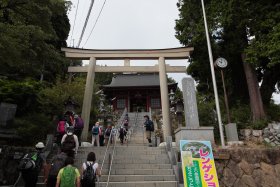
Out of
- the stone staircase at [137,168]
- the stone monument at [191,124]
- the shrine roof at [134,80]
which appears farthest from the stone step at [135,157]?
the shrine roof at [134,80]

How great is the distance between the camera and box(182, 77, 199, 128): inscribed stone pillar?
8.77m

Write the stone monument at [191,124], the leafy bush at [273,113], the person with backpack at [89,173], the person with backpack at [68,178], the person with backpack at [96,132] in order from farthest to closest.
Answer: the leafy bush at [273,113] < the person with backpack at [96,132] < the stone monument at [191,124] < the person with backpack at [89,173] < the person with backpack at [68,178]

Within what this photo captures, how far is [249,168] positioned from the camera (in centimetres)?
788

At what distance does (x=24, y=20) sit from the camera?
31.3 ft

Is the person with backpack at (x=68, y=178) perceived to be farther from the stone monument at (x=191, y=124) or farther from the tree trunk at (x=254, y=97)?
the tree trunk at (x=254, y=97)

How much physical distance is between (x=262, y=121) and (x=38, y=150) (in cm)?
1056

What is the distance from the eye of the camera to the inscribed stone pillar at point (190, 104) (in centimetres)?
877

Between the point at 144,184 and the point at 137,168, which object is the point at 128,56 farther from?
the point at 144,184

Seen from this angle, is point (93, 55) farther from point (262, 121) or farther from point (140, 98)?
point (140, 98)

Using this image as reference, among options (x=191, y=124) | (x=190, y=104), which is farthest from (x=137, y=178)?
(x=190, y=104)

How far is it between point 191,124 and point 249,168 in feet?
7.23

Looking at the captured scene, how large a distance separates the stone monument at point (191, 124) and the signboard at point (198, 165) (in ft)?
3.28

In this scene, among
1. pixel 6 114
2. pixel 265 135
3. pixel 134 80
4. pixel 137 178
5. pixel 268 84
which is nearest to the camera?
pixel 137 178

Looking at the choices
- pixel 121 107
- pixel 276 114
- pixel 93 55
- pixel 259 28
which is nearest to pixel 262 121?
pixel 276 114
